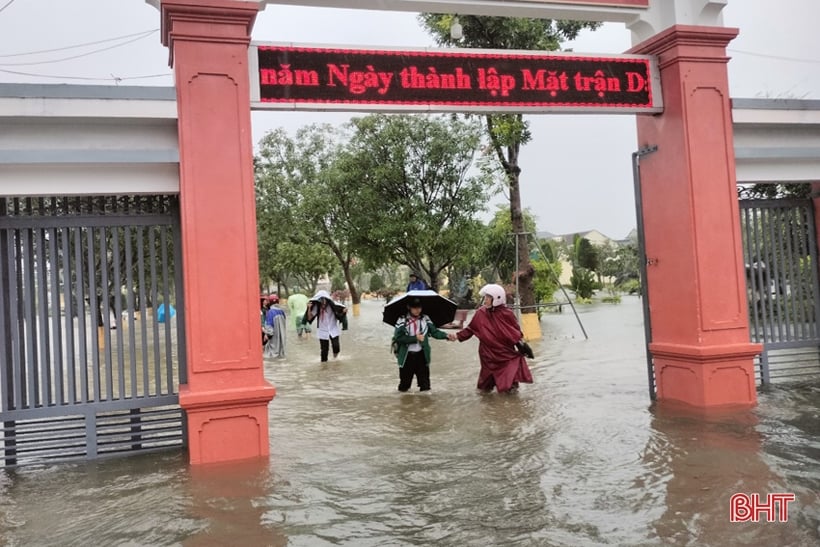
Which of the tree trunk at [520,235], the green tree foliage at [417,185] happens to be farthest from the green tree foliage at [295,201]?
the tree trunk at [520,235]

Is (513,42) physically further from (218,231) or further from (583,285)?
(583,285)

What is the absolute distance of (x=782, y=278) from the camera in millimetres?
8844

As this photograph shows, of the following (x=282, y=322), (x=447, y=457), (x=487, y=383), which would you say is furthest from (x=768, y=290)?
(x=282, y=322)

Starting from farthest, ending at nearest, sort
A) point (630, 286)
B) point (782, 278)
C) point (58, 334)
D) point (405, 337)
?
point (630, 286) < point (405, 337) < point (782, 278) < point (58, 334)

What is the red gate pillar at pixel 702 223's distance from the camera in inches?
294

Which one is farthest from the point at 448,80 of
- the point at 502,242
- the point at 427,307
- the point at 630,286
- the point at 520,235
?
the point at 630,286

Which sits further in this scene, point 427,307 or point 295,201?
point 295,201

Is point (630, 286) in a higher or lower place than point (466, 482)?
higher

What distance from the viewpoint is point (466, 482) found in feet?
16.8

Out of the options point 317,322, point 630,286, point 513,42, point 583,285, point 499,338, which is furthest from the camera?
point 630,286

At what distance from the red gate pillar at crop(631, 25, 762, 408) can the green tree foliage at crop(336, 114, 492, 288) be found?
14.4 m

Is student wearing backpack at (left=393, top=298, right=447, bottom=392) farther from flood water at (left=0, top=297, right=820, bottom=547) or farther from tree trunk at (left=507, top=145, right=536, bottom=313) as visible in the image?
tree trunk at (left=507, top=145, right=536, bottom=313)

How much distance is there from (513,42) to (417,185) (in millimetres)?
7687

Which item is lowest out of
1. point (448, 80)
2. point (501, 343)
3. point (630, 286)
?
point (501, 343)
